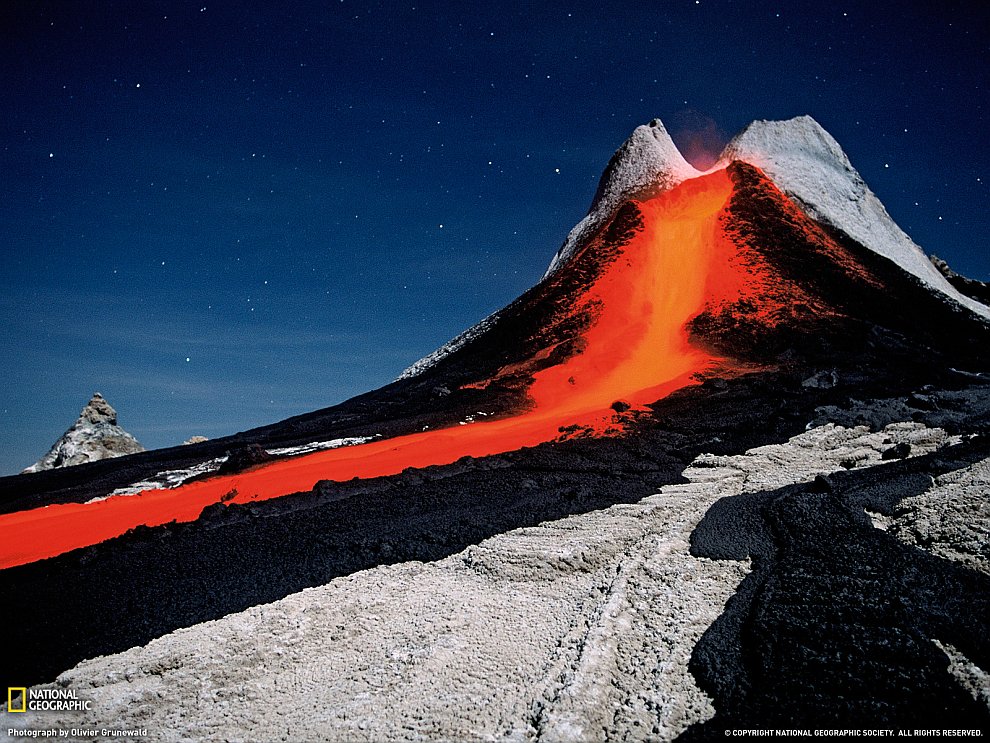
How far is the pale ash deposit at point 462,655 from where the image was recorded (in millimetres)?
2840

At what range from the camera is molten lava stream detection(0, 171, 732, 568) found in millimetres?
7383

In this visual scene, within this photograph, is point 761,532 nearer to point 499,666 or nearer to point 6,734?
point 499,666

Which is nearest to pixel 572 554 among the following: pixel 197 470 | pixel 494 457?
pixel 494 457

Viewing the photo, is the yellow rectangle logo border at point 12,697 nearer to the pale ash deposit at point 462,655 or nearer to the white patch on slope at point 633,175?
the pale ash deposit at point 462,655

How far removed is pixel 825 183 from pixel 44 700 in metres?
26.6

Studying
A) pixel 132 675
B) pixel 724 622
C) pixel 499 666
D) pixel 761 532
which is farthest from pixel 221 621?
pixel 761 532

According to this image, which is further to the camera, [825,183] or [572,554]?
[825,183]

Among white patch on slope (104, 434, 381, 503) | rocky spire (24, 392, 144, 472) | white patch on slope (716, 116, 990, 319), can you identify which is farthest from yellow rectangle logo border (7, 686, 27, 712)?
white patch on slope (716, 116, 990, 319)

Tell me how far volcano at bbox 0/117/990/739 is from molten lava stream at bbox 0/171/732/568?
0.11m

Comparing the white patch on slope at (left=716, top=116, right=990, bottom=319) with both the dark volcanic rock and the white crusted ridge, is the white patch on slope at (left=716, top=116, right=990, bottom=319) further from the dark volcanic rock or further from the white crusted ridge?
the dark volcanic rock

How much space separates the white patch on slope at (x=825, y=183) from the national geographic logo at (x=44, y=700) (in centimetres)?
2276

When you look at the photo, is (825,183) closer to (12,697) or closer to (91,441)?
(12,697)

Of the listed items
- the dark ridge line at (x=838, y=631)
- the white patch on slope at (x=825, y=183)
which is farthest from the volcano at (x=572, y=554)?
the white patch on slope at (x=825, y=183)

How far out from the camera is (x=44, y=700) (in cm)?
332
